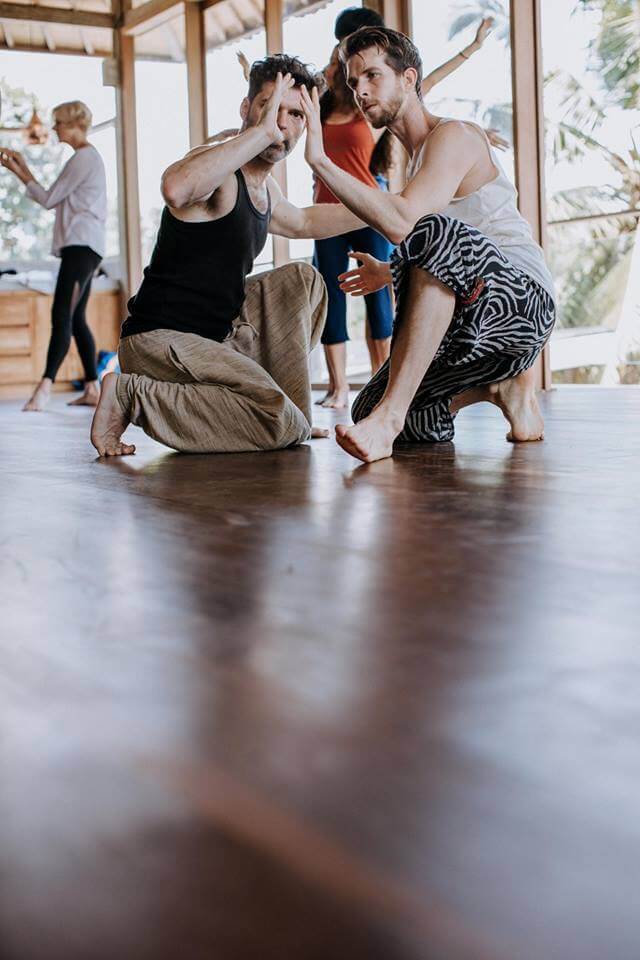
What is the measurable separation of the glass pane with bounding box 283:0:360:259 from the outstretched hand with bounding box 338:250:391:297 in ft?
13.5

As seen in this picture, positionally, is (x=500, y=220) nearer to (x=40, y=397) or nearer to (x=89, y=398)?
(x=40, y=397)

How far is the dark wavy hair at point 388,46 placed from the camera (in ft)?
8.12

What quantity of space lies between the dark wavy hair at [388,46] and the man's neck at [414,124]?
0.27ft

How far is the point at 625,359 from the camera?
5.41 m

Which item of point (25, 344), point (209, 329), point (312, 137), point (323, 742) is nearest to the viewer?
point (323, 742)

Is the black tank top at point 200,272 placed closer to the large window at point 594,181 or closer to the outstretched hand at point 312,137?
the outstretched hand at point 312,137

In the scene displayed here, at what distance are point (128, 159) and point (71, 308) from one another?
3588 millimetres

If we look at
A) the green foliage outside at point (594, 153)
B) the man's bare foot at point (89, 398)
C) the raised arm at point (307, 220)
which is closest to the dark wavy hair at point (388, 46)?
the raised arm at point (307, 220)

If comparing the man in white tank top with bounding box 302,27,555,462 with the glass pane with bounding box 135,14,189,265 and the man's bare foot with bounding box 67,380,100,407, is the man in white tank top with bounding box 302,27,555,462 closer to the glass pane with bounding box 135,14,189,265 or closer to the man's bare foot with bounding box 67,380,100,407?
the man's bare foot with bounding box 67,380,100,407

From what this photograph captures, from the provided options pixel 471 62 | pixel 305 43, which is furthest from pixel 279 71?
pixel 305 43

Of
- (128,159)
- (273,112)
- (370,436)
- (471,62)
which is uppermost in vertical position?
(128,159)

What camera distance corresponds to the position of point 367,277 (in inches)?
102

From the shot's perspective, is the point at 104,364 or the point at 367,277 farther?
the point at 104,364

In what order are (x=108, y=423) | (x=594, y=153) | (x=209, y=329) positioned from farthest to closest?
(x=594, y=153)
(x=209, y=329)
(x=108, y=423)
